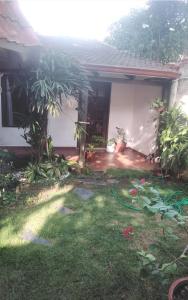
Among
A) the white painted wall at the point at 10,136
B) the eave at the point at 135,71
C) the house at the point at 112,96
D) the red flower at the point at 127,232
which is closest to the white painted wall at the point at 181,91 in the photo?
the house at the point at 112,96

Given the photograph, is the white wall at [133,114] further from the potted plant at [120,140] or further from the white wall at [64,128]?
the white wall at [64,128]

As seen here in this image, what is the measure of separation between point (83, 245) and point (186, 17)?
17.9 ft

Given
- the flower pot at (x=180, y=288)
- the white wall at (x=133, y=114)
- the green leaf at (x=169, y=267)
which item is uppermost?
the white wall at (x=133, y=114)

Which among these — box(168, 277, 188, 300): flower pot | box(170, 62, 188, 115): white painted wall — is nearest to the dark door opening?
box(170, 62, 188, 115): white painted wall

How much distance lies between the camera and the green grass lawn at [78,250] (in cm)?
290

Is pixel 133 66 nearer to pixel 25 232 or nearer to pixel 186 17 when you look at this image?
pixel 186 17

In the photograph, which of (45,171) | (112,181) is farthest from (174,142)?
(45,171)

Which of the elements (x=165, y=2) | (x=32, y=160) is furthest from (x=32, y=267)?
(x=165, y=2)

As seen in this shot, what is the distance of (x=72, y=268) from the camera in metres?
3.23

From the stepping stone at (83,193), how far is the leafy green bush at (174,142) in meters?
2.11

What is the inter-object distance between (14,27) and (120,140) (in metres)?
7.06

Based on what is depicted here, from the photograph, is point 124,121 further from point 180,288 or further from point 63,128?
point 180,288

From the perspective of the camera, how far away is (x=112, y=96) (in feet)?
31.7

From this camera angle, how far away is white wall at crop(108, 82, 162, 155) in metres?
9.04
